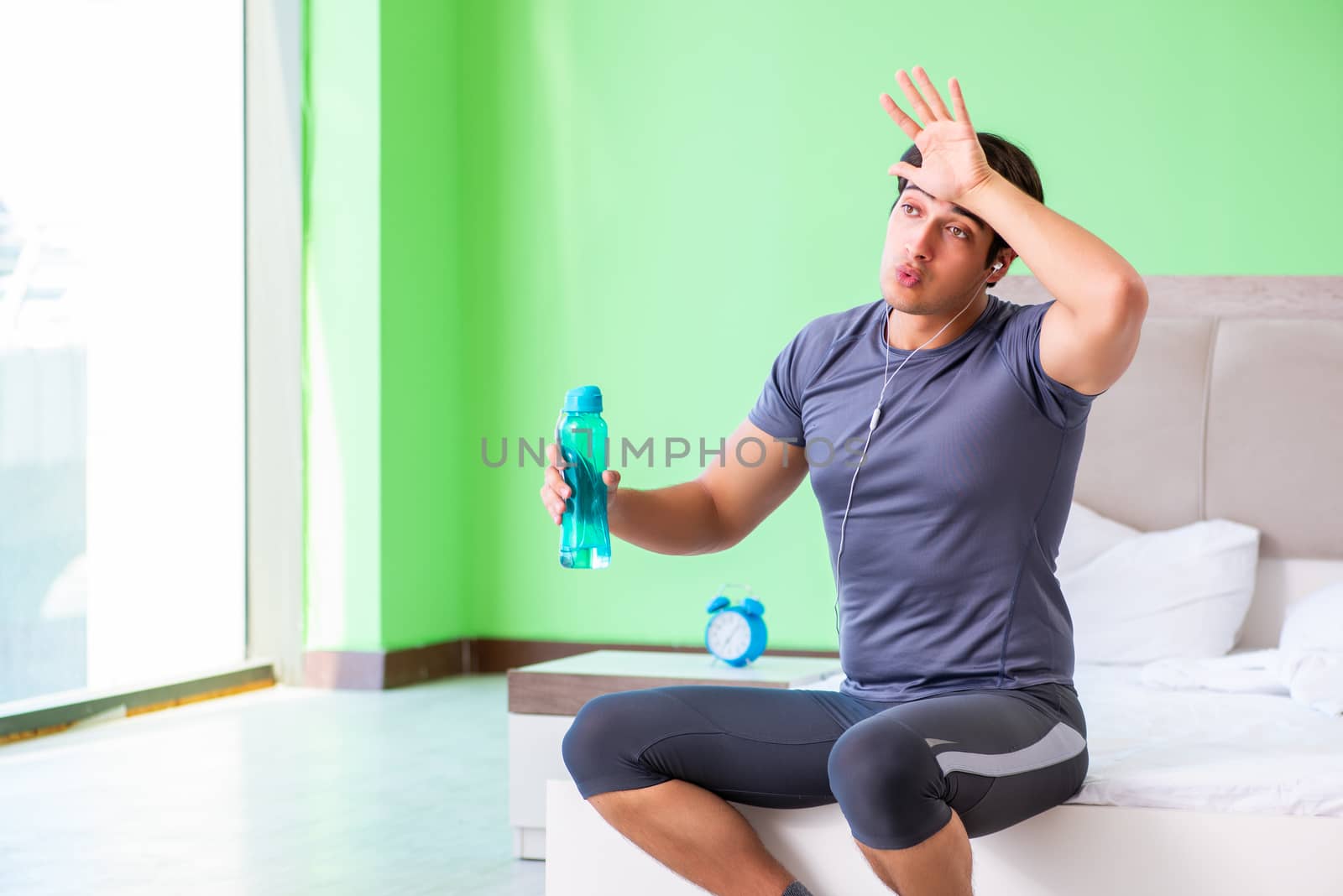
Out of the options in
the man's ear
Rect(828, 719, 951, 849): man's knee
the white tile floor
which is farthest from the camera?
the white tile floor

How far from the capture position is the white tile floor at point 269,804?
228cm

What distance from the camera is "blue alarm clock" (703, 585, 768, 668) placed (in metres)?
2.56

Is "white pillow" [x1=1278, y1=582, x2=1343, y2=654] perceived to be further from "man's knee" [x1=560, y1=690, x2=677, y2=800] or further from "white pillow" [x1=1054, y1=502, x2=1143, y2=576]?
"man's knee" [x1=560, y1=690, x2=677, y2=800]

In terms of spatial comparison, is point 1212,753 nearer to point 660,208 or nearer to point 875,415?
point 875,415

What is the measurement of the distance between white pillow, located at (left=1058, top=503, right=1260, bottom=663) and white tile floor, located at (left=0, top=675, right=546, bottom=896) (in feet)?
4.17

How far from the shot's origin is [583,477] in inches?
62.2

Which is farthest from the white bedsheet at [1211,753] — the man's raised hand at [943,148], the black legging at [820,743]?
the man's raised hand at [943,148]

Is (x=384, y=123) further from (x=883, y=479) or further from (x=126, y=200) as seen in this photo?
(x=883, y=479)

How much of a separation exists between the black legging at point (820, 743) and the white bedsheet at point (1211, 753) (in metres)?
0.11

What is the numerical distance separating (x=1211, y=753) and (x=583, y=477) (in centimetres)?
92

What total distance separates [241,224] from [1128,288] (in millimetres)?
3620

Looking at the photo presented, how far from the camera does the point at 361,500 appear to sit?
4.43 m

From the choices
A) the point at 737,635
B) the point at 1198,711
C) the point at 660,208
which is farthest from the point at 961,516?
the point at 660,208

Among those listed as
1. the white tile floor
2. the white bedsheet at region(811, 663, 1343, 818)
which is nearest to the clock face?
the white bedsheet at region(811, 663, 1343, 818)
